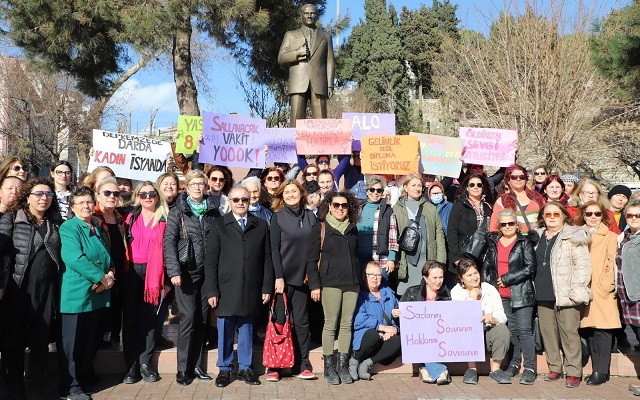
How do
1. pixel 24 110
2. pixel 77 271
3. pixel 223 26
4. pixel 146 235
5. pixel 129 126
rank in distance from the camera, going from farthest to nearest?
pixel 129 126
pixel 24 110
pixel 223 26
pixel 146 235
pixel 77 271

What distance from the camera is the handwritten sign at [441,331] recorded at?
7.25 m

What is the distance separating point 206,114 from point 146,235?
2.73 metres

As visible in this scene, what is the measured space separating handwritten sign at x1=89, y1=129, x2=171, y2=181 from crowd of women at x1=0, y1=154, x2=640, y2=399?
133 centimetres

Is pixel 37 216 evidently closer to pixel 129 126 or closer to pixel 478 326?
pixel 478 326

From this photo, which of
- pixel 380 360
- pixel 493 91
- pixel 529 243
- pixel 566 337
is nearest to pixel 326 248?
pixel 380 360

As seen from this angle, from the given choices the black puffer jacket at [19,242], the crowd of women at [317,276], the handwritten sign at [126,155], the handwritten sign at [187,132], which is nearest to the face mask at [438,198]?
the crowd of women at [317,276]

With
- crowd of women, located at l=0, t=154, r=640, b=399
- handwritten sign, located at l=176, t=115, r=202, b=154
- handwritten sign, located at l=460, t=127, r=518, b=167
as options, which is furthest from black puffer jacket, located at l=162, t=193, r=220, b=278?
handwritten sign, located at l=460, t=127, r=518, b=167

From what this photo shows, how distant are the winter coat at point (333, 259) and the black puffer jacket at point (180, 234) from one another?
1.04m

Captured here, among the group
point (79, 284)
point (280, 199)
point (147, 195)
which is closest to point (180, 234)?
point (147, 195)

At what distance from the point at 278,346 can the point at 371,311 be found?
3.45 feet

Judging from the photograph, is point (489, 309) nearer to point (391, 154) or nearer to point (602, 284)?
point (602, 284)

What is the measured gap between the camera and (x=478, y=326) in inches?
287

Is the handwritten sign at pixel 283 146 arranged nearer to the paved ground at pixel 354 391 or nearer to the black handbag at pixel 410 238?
the black handbag at pixel 410 238

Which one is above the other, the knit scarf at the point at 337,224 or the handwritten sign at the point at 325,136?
the handwritten sign at the point at 325,136
